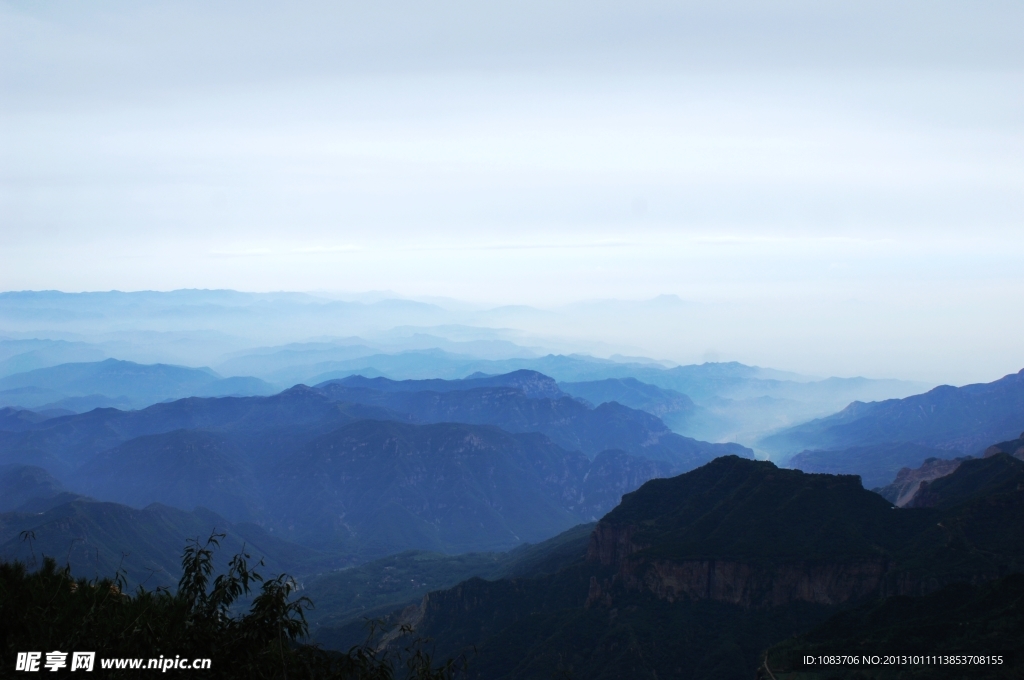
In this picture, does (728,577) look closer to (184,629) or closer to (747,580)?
(747,580)

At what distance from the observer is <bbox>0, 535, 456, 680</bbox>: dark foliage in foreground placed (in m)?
28.9

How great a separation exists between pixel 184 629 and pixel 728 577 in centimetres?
9365

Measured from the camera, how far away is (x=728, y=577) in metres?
114

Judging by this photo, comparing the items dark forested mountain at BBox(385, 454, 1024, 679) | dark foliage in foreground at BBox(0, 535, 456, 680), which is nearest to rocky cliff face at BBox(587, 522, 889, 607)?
dark forested mountain at BBox(385, 454, 1024, 679)

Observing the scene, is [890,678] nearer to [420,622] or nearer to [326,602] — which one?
[420,622]

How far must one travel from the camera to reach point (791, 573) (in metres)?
110

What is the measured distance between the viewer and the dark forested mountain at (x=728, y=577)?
Answer: 104438 mm

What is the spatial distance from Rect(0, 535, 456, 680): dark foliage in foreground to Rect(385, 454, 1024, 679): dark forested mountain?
76.2m

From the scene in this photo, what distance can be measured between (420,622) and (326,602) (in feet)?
221

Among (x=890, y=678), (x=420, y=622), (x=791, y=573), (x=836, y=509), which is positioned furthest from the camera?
(x=420, y=622)

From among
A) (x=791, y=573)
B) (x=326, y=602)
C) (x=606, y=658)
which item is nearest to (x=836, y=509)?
(x=791, y=573)

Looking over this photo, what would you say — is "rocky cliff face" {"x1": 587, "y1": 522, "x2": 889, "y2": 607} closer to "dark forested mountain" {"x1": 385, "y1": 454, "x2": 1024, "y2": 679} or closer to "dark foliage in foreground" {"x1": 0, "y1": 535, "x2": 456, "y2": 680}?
"dark forested mountain" {"x1": 385, "y1": 454, "x2": 1024, "y2": 679}

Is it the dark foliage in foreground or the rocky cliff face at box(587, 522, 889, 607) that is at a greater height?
the dark foliage in foreground

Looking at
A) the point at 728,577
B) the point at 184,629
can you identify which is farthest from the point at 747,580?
the point at 184,629
